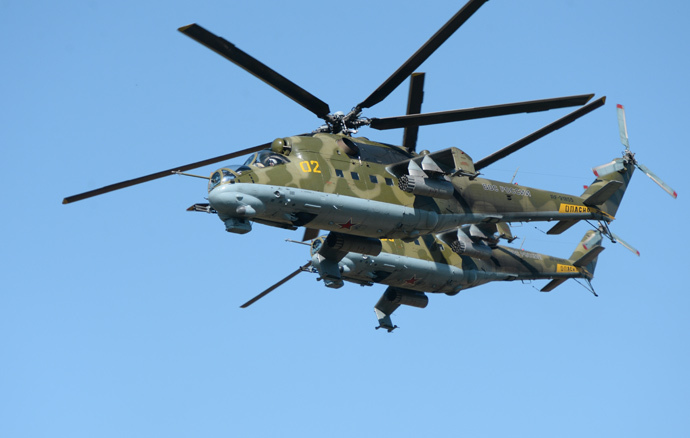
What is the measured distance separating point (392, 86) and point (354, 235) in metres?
6.14

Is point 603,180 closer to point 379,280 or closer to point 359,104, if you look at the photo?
point 379,280

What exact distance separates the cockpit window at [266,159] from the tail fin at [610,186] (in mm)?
15311

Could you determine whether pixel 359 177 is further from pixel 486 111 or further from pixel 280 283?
pixel 280 283

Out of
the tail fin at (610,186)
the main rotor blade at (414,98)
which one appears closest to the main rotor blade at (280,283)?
the main rotor blade at (414,98)

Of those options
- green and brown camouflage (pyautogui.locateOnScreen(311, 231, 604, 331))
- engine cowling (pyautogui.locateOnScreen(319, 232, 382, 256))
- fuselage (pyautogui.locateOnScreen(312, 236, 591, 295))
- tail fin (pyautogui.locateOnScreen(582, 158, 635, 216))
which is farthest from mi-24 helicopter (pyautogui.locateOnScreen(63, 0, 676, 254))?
fuselage (pyautogui.locateOnScreen(312, 236, 591, 295))

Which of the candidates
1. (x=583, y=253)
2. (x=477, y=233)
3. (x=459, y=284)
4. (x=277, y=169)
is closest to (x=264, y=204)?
(x=277, y=169)

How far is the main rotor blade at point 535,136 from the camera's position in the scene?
119 ft

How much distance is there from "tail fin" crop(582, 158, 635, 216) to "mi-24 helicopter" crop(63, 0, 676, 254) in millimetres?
5178

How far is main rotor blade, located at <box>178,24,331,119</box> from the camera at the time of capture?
26.9 m

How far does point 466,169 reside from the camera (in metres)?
33.8

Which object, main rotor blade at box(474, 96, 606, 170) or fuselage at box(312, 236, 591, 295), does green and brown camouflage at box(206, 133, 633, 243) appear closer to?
main rotor blade at box(474, 96, 606, 170)

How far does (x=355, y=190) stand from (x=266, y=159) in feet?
10.5

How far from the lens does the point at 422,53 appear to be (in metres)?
30.1

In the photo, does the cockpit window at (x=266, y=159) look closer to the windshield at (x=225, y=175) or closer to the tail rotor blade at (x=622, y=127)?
the windshield at (x=225, y=175)
